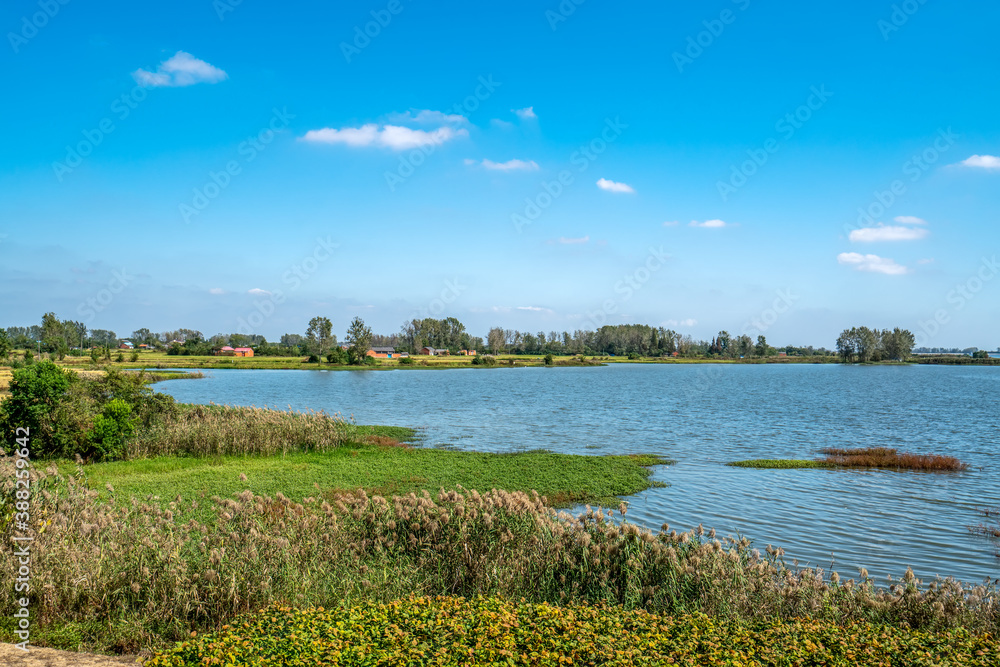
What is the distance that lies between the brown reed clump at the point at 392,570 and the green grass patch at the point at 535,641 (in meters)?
0.88

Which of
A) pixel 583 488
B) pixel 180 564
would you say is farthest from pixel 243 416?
pixel 180 564

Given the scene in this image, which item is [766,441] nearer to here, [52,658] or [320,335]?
[52,658]

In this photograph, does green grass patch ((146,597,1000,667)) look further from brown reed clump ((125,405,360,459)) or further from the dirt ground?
brown reed clump ((125,405,360,459))

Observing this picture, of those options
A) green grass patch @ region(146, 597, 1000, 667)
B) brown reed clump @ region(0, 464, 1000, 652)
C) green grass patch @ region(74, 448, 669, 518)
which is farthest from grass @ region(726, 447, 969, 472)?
green grass patch @ region(146, 597, 1000, 667)

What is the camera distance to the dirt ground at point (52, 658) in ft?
19.7

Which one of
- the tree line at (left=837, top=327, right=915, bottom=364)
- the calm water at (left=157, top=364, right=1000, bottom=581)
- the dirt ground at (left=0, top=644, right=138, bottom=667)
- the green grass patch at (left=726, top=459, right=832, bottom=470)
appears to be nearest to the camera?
the dirt ground at (left=0, top=644, right=138, bottom=667)

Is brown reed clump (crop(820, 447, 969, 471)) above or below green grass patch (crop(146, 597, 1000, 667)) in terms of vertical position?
below

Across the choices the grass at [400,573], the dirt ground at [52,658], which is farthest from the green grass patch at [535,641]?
the dirt ground at [52,658]

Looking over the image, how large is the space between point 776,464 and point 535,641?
2157cm

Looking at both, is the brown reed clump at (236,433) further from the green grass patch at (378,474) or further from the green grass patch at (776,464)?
the green grass patch at (776,464)

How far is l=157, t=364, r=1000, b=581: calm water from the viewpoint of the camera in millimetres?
14930

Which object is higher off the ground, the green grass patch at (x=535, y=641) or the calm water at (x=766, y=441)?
the green grass patch at (x=535, y=641)

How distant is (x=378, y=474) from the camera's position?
20.3 m

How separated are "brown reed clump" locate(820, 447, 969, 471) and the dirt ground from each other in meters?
25.5
